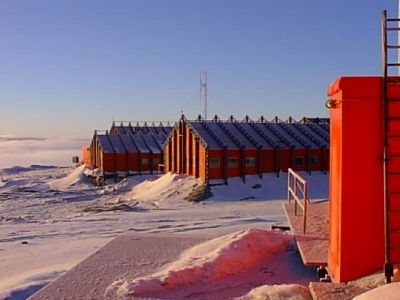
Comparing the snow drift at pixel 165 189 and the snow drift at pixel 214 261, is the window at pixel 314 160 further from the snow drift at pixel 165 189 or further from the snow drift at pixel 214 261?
the snow drift at pixel 214 261

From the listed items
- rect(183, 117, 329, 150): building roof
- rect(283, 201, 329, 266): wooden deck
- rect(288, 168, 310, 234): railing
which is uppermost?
rect(183, 117, 329, 150): building roof

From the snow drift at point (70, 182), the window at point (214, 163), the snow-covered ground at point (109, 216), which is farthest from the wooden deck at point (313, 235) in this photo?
the snow drift at point (70, 182)

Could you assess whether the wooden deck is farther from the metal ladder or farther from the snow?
the metal ladder

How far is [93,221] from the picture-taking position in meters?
20.8

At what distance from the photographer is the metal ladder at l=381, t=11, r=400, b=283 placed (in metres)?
4.93

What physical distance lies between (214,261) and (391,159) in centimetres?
309

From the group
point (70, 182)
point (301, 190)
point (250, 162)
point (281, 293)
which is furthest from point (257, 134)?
point (281, 293)

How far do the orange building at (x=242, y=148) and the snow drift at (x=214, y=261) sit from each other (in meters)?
19.8

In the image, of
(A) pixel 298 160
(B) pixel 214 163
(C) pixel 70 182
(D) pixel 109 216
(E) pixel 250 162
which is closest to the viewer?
(D) pixel 109 216

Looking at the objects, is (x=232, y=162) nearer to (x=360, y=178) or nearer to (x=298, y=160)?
(x=298, y=160)

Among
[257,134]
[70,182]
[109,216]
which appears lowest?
[109,216]

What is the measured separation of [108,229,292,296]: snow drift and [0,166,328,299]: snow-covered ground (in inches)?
43.7

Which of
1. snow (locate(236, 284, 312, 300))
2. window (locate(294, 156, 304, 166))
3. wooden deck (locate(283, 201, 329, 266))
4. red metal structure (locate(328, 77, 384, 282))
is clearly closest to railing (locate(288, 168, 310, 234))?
wooden deck (locate(283, 201, 329, 266))

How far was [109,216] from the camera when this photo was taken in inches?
875
